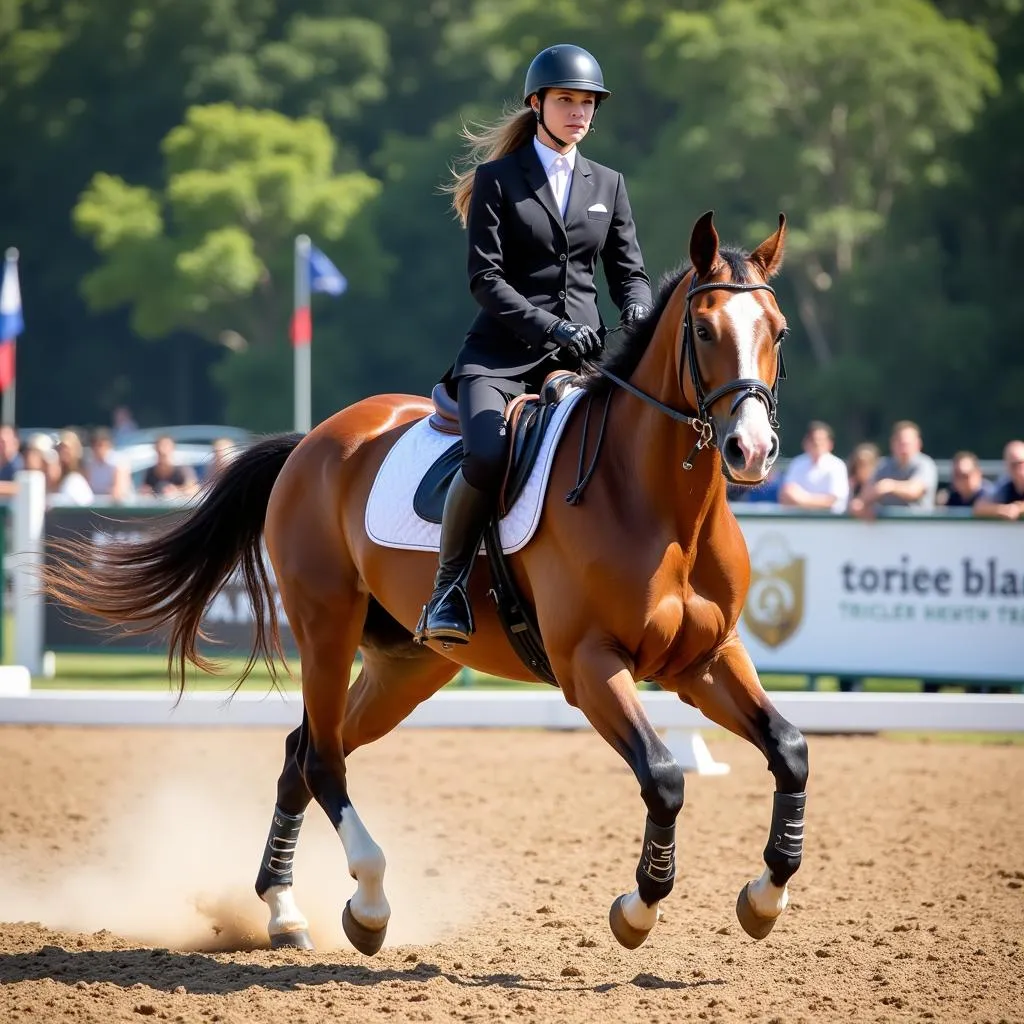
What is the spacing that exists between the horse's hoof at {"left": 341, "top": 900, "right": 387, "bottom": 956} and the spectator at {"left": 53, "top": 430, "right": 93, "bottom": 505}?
392 inches

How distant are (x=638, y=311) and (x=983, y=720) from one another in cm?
559

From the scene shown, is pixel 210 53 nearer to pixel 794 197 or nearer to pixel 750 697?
pixel 794 197

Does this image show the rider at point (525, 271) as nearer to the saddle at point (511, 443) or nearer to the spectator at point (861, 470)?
the saddle at point (511, 443)

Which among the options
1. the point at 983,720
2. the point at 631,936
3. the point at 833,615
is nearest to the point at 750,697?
the point at 631,936

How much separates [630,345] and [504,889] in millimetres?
2908

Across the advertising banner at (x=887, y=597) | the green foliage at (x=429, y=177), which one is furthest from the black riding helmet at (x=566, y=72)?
the green foliage at (x=429, y=177)

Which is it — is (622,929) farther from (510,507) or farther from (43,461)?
(43,461)

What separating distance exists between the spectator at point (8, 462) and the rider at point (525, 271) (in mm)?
10832

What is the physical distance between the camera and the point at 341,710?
7.02 meters

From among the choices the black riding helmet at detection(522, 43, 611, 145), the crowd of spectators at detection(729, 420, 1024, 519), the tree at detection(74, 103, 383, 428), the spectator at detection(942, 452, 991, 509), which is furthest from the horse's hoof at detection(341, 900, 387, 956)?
the tree at detection(74, 103, 383, 428)

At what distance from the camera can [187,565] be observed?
25.4 feet

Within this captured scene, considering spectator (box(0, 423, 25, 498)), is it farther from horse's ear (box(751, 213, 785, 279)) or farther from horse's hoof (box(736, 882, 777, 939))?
horse's ear (box(751, 213, 785, 279))

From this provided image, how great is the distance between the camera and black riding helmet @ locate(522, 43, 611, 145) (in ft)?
20.0

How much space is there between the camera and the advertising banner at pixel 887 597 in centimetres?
1252
